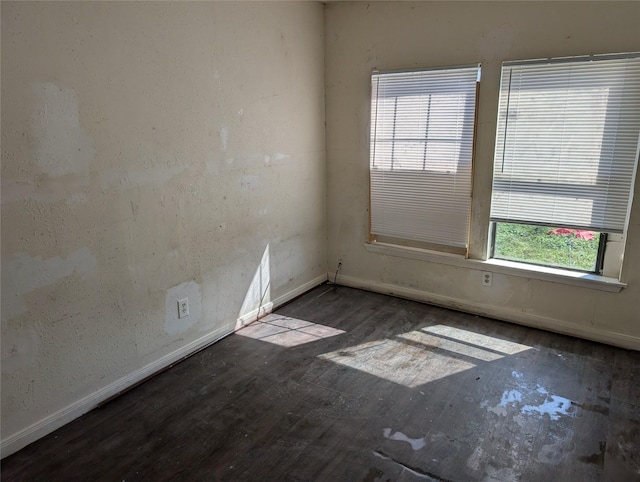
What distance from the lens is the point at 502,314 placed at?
3.48 metres

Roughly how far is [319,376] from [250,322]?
3.04 feet

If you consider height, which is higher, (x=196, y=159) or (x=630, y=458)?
(x=196, y=159)

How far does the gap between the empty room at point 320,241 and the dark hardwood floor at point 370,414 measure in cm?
1

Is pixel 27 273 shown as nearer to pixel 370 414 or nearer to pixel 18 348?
pixel 18 348

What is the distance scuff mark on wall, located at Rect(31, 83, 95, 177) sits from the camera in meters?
2.04

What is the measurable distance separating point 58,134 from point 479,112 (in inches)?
107

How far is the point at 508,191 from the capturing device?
10.8 feet

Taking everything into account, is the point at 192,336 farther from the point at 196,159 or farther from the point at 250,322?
the point at 196,159

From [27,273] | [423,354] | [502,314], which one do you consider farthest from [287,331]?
[27,273]

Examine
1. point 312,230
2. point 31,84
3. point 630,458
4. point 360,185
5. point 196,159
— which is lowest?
point 630,458

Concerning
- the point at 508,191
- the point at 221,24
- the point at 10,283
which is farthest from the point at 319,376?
the point at 221,24

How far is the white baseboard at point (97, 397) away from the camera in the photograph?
84.2 inches

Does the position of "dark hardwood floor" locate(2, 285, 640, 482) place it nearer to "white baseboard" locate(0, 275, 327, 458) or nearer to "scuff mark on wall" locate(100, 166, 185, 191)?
"white baseboard" locate(0, 275, 327, 458)

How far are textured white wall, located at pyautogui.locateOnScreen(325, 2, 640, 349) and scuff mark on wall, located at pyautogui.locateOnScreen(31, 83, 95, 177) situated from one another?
2284 mm
